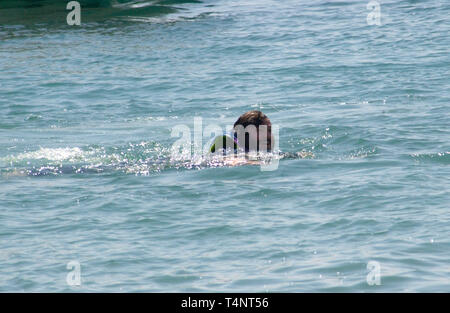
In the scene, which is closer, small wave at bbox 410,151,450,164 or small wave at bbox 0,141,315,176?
small wave at bbox 410,151,450,164

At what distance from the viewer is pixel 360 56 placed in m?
18.2

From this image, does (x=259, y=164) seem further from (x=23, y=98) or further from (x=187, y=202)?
(x=23, y=98)

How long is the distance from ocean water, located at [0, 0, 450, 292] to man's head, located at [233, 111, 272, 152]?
51 cm

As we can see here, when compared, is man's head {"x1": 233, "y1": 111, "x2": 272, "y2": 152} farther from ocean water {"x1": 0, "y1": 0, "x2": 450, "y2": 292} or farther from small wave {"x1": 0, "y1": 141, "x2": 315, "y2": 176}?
ocean water {"x1": 0, "y1": 0, "x2": 450, "y2": 292}

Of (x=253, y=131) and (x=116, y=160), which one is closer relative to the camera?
(x=253, y=131)

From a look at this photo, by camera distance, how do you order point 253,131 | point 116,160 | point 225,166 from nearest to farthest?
point 225,166
point 253,131
point 116,160

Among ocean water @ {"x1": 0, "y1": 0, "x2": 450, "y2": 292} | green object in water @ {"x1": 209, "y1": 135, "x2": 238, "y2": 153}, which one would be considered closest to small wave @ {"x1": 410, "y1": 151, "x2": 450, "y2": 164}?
ocean water @ {"x1": 0, "y1": 0, "x2": 450, "y2": 292}

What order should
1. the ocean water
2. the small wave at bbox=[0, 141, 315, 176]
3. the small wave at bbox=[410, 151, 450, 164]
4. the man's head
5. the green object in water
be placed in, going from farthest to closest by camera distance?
the green object in water
the man's head
the small wave at bbox=[0, 141, 315, 176]
the small wave at bbox=[410, 151, 450, 164]
the ocean water

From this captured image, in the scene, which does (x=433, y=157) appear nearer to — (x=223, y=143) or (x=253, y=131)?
(x=253, y=131)

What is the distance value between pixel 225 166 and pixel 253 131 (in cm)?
70

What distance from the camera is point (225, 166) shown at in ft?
36.1

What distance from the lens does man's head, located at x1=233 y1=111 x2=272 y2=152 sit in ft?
37.0

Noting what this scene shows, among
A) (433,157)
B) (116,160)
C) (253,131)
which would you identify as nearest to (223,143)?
(253,131)

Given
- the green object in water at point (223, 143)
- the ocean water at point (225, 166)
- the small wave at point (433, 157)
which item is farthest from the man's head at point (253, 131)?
the small wave at point (433, 157)
